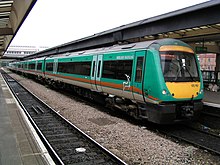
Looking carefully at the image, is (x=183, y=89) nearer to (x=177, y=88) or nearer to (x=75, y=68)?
(x=177, y=88)

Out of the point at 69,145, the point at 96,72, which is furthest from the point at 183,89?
the point at 96,72

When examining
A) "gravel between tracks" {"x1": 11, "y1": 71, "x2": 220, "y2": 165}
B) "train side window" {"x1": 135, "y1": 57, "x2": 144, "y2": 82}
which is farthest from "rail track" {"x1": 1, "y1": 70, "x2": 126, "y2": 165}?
"train side window" {"x1": 135, "y1": 57, "x2": 144, "y2": 82}

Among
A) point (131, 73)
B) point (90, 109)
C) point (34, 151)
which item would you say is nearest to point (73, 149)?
point (34, 151)

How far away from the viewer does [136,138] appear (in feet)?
23.2

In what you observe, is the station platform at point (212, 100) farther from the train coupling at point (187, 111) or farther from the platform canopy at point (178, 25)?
the platform canopy at point (178, 25)

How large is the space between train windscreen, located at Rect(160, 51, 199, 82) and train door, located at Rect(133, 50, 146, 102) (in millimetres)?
719

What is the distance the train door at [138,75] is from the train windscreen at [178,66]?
0.72 meters

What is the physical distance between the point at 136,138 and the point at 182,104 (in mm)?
1933

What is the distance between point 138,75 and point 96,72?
3609 mm

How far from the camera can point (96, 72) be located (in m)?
11.4

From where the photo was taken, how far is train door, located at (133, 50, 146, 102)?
8008 mm

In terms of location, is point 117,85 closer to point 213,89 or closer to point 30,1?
point 30,1

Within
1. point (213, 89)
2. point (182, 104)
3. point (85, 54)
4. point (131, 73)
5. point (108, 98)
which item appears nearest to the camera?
point (182, 104)

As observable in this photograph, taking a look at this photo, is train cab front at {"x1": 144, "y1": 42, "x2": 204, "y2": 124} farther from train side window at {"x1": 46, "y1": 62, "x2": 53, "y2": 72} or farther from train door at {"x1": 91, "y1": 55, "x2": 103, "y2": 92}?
train side window at {"x1": 46, "y1": 62, "x2": 53, "y2": 72}
